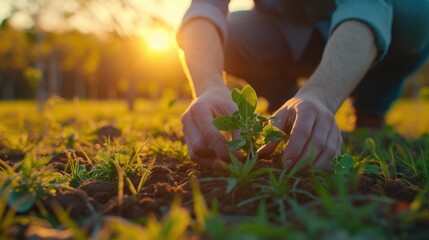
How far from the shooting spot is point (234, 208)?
3.46 feet

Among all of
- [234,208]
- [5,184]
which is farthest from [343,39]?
[5,184]

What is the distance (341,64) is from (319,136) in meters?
0.52

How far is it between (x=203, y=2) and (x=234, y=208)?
1670 millimetres

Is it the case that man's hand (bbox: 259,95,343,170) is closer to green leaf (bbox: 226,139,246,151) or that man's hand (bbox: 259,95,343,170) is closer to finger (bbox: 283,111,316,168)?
finger (bbox: 283,111,316,168)

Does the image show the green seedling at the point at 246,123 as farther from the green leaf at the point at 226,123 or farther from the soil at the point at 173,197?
the soil at the point at 173,197

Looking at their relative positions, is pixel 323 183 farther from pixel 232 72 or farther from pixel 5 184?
pixel 232 72

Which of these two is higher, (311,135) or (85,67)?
(85,67)

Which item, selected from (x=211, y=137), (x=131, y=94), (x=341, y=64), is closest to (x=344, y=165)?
(x=211, y=137)

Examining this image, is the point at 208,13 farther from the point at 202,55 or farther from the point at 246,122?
the point at 246,122

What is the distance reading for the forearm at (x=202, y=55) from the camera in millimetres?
1919

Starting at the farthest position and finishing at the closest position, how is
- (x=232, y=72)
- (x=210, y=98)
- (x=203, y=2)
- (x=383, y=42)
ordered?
(x=232, y=72) < (x=203, y=2) < (x=383, y=42) < (x=210, y=98)

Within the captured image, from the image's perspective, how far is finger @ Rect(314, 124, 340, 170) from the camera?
1.34 meters

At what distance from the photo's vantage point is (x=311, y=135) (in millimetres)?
1343

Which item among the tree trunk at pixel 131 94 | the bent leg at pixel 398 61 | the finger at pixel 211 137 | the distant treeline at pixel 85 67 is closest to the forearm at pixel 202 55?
the finger at pixel 211 137
